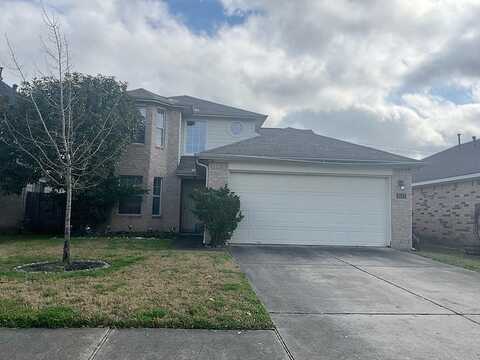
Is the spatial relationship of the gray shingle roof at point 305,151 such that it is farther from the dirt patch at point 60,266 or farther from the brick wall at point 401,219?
the dirt patch at point 60,266

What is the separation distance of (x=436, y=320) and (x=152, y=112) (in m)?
13.7

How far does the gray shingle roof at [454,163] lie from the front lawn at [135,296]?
434 inches

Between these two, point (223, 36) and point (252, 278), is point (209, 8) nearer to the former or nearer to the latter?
point (223, 36)

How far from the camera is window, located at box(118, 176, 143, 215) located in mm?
15359

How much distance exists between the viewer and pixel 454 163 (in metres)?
16.4

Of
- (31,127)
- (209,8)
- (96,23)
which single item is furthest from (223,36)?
(31,127)

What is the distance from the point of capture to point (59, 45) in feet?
27.0

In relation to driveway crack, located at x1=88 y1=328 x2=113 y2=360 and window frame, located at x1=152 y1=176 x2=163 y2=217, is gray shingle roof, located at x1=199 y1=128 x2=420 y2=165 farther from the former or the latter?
driveway crack, located at x1=88 y1=328 x2=113 y2=360

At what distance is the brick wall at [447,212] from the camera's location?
1393cm

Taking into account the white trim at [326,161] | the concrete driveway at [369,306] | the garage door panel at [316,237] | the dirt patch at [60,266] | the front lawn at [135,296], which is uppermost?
the white trim at [326,161]

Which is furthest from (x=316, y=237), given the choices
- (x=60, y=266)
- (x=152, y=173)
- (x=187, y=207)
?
(x=60, y=266)

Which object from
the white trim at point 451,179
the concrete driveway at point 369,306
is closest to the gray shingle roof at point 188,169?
the concrete driveway at point 369,306

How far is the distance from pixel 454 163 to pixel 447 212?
271 centimetres

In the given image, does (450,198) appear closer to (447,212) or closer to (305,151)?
(447,212)
